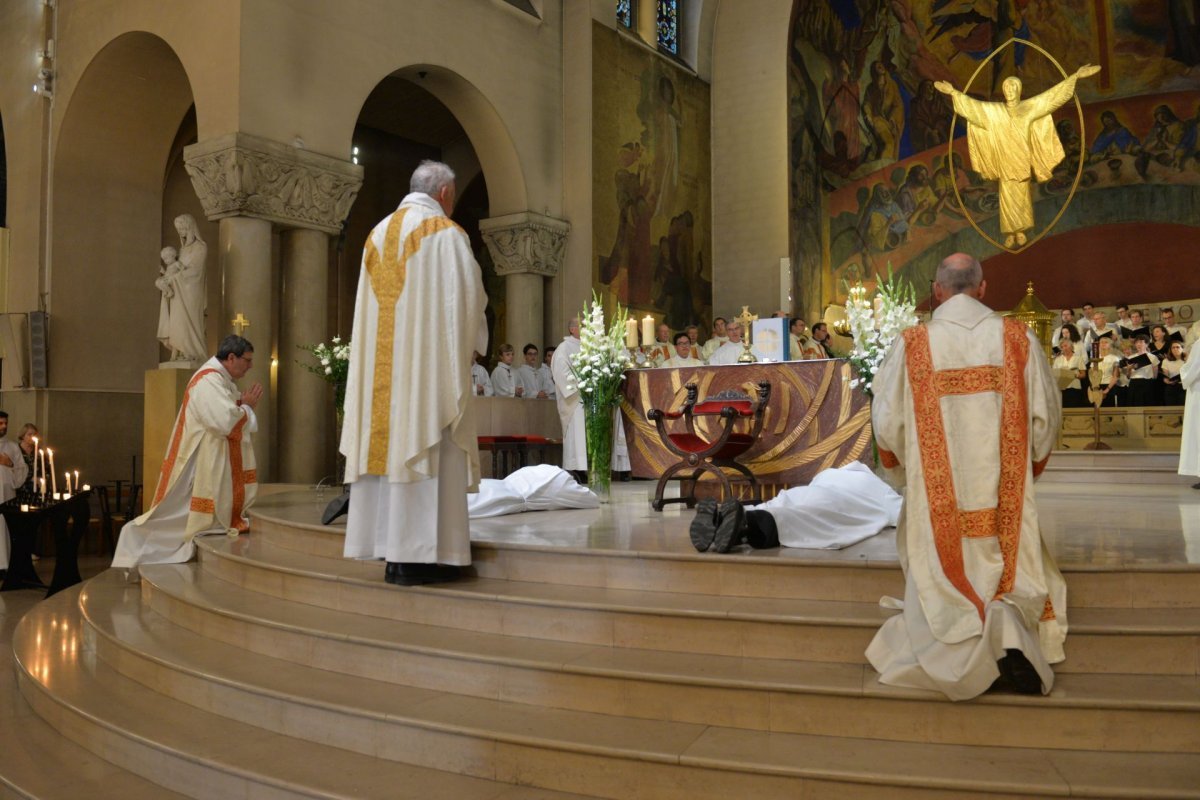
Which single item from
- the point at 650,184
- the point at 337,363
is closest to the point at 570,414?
the point at 337,363

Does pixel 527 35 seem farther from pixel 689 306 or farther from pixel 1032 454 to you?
pixel 1032 454

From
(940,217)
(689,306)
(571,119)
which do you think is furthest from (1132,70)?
(571,119)

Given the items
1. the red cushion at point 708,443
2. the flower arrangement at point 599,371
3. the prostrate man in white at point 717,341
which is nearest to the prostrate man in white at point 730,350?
the prostrate man in white at point 717,341

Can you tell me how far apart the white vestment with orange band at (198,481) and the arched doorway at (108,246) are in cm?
719

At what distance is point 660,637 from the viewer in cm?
429

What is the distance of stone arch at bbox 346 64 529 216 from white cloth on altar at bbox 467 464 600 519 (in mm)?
7852

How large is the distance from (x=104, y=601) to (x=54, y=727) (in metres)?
1.75

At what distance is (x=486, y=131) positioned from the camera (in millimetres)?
14586

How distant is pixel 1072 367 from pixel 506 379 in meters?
7.38

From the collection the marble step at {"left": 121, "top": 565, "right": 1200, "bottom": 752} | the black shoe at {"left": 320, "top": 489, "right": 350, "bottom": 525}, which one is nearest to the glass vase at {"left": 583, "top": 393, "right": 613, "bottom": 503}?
the black shoe at {"left": 320, "top": 489, "right": 350, "bottom": 525}

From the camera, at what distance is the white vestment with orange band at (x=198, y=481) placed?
23.4ft

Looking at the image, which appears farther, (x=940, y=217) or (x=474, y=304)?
(x=940, y=217)

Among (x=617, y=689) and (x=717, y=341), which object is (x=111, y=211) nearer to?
(x=717, y=341)

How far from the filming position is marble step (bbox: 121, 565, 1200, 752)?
11.3 ft
